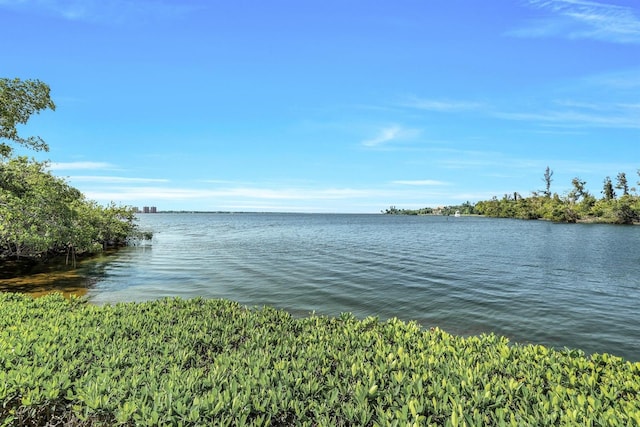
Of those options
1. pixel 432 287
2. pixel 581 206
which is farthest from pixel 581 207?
pixel 432 287

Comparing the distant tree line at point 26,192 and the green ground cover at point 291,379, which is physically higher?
the distant tree line at point 26,192

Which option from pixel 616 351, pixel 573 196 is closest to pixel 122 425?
pixel 616 351

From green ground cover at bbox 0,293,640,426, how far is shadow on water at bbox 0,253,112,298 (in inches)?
512

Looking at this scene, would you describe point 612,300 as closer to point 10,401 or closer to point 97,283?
point 10,401

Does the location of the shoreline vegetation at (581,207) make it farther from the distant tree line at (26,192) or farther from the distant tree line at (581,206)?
the distant tree line at (26,192)

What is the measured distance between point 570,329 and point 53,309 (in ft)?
58.1

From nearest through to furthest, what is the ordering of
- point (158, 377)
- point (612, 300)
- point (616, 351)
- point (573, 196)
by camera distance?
point (158, 377) → point (616, 351) → point (612, 300) → point (573, 196)

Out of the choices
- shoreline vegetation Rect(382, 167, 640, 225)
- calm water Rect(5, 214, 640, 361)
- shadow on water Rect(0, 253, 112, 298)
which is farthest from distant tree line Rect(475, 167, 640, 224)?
shadow on water Rect(0, 253, 112, 298)

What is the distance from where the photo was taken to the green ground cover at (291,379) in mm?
4023

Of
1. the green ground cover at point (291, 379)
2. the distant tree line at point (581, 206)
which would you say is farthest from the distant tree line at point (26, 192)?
the distant tree line at point (581, 206)

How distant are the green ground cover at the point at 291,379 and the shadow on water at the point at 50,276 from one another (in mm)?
13006

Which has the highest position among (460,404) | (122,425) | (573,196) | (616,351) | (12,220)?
(573,196)

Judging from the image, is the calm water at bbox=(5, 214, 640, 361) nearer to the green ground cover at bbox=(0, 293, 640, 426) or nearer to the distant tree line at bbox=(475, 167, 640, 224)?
the green ground cover at bbox=(0, 293, 640, 426)

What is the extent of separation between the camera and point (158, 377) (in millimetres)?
4867
